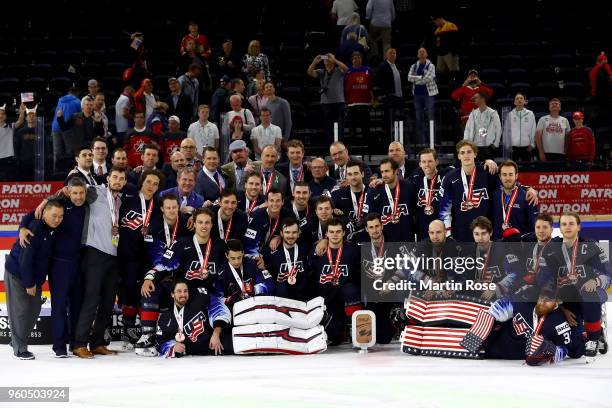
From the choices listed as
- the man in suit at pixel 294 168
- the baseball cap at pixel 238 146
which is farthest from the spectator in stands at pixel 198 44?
the man in suit at pixel 294 168

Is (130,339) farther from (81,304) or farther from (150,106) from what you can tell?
(150,106)

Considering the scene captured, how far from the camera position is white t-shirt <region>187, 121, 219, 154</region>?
45.4ft

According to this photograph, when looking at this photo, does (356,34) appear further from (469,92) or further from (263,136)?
(263,136)

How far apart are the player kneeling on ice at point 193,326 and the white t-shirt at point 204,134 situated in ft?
13.0

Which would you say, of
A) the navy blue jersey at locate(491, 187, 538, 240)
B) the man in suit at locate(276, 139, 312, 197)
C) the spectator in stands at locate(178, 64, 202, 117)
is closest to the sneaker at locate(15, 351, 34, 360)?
the man in suit at locate(276, 139, 312, 197)

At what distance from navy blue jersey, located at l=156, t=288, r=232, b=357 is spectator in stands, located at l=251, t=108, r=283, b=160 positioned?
3.91m

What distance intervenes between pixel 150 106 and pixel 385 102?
326 centimetres

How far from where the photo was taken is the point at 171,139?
45.4 feet

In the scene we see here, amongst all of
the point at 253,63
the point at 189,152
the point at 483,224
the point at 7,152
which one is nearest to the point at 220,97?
the point at 253,63

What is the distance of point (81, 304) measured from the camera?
1009cm

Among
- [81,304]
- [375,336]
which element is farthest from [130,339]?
[375,336]

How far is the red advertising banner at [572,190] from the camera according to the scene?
561 inches

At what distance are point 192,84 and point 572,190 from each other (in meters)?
5.33

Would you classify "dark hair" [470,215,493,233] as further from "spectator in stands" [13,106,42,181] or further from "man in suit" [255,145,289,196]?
"spectator in stands" [13,106,42,181]
